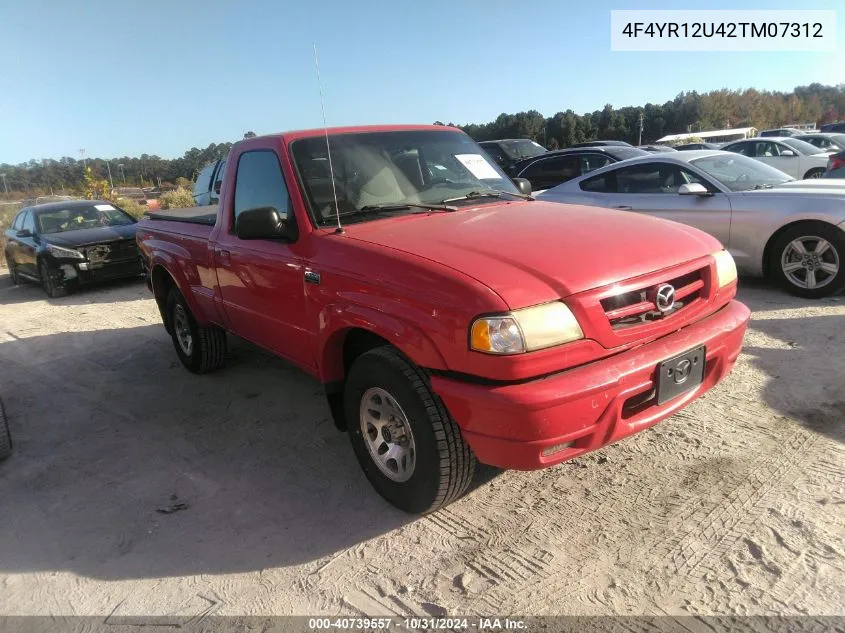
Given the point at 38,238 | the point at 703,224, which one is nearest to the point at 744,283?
the point at 703,224

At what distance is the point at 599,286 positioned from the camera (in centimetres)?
246

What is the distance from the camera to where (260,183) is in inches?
151

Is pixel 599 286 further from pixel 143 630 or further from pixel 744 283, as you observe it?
pixel 744 283

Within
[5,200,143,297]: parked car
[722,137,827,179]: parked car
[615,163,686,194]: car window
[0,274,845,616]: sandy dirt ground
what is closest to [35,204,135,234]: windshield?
[5,200,143,297]: parked car

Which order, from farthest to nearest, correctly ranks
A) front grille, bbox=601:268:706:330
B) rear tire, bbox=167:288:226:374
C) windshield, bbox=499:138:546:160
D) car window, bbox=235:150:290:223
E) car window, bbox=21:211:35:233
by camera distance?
windshield, bbox=499:138:546:160 → car window, bbox=21:211:35:233 → rear tire, bbox=167:288:226:374 → car window, bbox=235:150:290:223 → front grille, bbox=601:268:706:330

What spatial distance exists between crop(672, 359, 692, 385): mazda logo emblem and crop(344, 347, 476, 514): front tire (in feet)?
3.22

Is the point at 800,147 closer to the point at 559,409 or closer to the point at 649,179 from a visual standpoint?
the point at 649,179

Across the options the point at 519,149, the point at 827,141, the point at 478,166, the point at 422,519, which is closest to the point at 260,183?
the point at 478,166

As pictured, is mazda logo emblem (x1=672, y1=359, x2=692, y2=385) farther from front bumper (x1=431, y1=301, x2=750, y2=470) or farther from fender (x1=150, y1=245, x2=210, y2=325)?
fender (x1=150, y1=245, x2=210, y2=325)

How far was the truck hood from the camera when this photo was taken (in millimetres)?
2438

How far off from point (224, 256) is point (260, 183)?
2.14 feet

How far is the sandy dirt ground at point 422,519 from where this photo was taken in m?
2.40

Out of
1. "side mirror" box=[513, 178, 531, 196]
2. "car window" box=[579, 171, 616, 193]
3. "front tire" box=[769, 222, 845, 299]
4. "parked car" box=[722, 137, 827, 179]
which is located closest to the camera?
"side mirror" box=[513, 178, 531, 196]

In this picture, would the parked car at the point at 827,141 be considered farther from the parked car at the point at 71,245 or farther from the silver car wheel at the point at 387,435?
the silver car wheel at the point at 387,435
